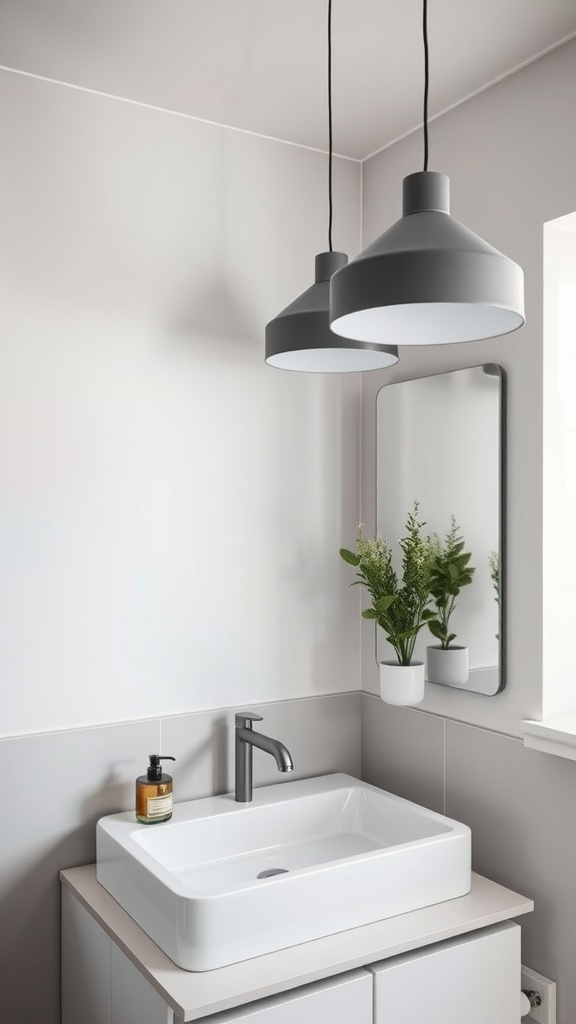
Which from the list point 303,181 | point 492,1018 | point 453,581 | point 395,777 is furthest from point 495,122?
point 492,1018

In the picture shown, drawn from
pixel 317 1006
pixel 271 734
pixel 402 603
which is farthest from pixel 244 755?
pixel 317 1006

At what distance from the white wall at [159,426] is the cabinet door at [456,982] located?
74 cm

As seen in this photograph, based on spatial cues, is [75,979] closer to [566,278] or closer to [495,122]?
[566,278]

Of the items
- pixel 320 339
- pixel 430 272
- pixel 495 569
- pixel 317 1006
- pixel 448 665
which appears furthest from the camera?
pixel 448 665

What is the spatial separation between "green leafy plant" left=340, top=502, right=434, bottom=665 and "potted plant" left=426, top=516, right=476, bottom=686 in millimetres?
25

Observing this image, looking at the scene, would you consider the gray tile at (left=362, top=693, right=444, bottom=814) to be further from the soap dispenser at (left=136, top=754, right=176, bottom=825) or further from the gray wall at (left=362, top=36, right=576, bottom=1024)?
the soap dispenser at (left=136, top=754, right=176, bottom=825)

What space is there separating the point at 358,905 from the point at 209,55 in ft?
5.51

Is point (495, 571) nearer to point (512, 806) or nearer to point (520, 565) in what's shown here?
point (520, 565)

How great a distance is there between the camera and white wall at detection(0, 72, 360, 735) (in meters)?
1.77

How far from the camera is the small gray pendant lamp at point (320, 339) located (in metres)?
1.49

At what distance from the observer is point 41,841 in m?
1.77

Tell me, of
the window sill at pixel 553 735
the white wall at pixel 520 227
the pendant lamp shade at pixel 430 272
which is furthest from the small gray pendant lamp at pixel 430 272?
the window sill at pixel 553 735

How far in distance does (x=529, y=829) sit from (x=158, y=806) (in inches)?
30.4

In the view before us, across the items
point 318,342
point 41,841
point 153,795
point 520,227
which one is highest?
point 520,227
